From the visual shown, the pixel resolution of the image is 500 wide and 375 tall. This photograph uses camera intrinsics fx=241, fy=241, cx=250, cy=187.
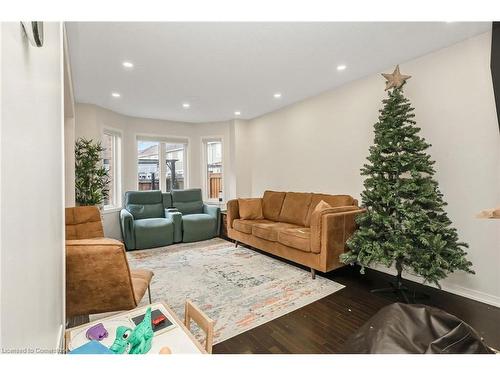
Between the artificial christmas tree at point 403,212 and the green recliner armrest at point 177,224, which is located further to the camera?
the green recliner armrest at point 177,224

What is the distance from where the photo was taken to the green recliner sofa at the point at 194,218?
454cm

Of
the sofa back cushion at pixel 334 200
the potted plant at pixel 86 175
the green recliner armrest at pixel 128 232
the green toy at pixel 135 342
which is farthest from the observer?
the green recliner armrest at pixel 128 232

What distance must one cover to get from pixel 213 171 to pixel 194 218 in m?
1.72

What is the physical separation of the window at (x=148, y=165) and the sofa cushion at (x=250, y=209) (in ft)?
8.06

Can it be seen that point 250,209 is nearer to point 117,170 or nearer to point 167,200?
point 167,200

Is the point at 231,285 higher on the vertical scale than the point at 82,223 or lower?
lower

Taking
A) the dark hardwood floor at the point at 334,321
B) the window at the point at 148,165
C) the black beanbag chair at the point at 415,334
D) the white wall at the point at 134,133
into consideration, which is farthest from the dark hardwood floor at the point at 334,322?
the window at the point at 148,165

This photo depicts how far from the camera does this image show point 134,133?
5.24m

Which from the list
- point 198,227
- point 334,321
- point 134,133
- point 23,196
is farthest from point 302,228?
point 134,133

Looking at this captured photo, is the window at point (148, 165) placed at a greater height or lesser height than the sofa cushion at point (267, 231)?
greater

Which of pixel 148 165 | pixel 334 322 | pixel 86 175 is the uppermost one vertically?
pixel 148 165

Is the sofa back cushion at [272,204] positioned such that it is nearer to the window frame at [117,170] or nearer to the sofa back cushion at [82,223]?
the sofa back cushion at [82,223]
